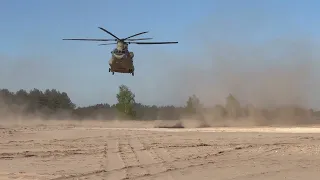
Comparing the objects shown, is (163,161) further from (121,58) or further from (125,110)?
(125,110)

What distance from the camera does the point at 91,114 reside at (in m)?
87.2

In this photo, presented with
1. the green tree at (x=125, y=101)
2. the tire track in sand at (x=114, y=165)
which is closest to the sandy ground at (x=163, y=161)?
the tire track in sand at (x=114, y=165)

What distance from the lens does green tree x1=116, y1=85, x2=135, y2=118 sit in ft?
289

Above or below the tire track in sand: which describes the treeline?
above

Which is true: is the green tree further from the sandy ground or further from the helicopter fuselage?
the sandy ground

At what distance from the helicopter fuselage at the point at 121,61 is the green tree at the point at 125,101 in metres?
52.2

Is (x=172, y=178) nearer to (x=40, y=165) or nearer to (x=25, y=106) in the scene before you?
(x=40, y=165)

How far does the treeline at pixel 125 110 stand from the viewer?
6272 centimetres

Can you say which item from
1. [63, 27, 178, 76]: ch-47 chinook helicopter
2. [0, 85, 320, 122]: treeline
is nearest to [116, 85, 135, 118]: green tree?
[0, 85, 320, 122]: treeline

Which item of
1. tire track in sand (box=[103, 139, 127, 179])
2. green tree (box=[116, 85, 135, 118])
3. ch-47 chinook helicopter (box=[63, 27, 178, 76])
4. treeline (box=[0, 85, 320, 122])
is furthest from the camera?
green tree (box=[116, 85, 135, 118])

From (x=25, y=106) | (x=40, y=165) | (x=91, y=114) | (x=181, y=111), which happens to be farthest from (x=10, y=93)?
(x=40, y=165)

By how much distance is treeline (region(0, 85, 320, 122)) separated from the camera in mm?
62719

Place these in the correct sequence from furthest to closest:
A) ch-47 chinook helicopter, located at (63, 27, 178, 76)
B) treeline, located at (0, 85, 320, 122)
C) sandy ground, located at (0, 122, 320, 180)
A: treeline, located at (0, 85, 320, 122)
ch-47 chinook helicopter, located at (63, 27, 178, 76)
sandy ground, located at (0, 122, 320, 180)

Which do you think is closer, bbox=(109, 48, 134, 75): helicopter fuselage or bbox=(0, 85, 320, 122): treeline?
bbox=(109, 48, 134, 75): helicopter fuselage
